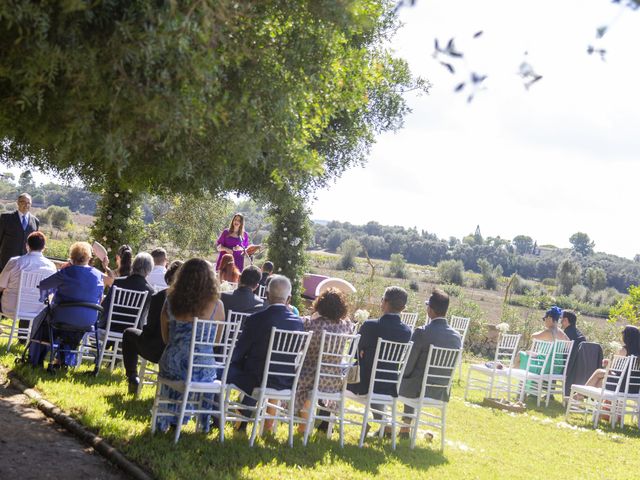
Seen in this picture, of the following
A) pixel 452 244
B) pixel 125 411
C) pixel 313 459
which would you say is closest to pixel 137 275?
pixel 125 411

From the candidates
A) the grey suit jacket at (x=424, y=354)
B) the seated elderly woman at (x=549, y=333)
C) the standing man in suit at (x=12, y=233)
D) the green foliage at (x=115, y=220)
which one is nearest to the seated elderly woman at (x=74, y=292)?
the grey suit jacket at (x=424, y=354)

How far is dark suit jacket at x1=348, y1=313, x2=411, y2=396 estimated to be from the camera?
7820 millimetres

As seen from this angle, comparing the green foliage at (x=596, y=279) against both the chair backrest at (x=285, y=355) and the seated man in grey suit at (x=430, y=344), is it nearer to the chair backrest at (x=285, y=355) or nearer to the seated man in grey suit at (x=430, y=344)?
the seated man in grey suit at (x=430, y=344)

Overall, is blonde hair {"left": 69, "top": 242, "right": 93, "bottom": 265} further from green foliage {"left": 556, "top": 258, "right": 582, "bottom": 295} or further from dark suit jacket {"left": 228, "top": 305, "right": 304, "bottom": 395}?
green foliage {"left": 556, "top": 258, "right": 582, "bottom": 295}

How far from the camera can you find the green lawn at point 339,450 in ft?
19.7

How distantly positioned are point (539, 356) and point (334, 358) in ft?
22.3

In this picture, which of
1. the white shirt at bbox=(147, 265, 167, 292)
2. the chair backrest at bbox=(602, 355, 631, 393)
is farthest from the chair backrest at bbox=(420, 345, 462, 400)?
the chair backrest at bbox=(602, 355, 631, 393)

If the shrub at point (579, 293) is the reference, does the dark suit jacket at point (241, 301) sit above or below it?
below

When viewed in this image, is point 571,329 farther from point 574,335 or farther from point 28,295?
point 28,295

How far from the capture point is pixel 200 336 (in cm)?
665

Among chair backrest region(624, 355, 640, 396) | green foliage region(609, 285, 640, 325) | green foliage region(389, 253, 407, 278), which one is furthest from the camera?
green foliage region(389, 253, 407, 278)

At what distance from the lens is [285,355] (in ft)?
22.9

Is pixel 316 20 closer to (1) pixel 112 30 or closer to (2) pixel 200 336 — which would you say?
(1) pixel 112 30

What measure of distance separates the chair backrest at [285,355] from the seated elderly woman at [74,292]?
2.47 m
